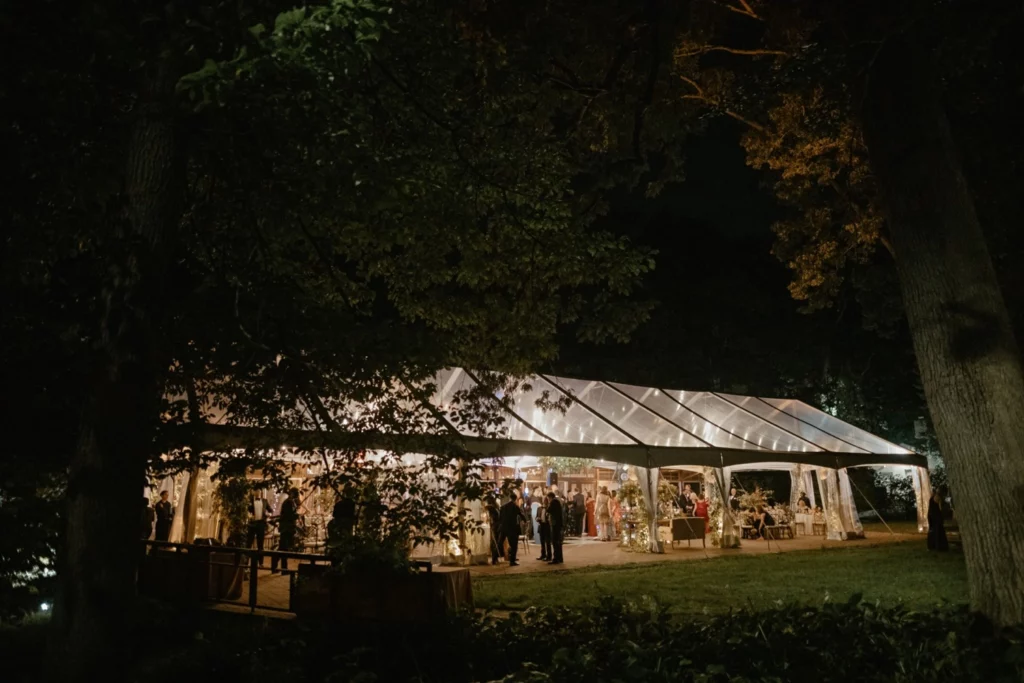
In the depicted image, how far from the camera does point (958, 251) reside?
496cm

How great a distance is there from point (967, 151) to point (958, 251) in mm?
5403

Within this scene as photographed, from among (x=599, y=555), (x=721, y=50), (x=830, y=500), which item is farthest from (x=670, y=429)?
(x=721, y=50)

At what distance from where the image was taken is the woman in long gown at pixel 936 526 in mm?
13828

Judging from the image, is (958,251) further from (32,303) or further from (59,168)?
(32,303)

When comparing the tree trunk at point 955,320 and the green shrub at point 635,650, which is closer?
the green shrub at point 635,650

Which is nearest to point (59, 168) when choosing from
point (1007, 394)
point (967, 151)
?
point (1007, 394)

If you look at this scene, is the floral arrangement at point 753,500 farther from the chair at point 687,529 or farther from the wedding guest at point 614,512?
the wedding guest at point 614,512

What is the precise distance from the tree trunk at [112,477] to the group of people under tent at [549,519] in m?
3.21

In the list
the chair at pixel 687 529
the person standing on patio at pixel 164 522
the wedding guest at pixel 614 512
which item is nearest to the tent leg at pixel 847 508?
the chair at pixel 687 529

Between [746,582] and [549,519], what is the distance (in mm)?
4341

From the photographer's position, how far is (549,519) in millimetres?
14023

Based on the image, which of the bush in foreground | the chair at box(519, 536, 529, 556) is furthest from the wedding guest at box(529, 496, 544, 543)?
the bush in foreground

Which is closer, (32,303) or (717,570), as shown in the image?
(32,303)

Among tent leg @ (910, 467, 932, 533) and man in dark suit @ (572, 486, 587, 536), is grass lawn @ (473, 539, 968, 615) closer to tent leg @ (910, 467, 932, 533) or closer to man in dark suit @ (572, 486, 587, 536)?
man in dark suit @ (572, 486, 587, 536)
